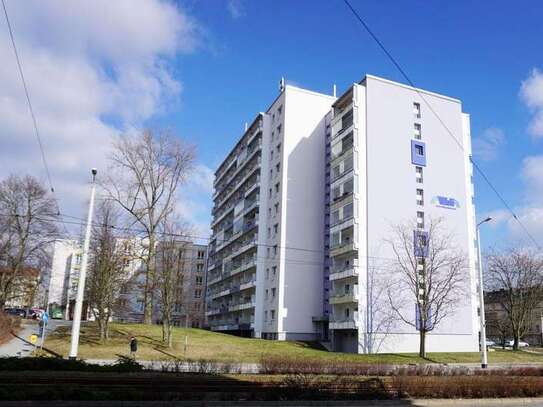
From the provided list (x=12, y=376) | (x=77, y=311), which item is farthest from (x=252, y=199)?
(x=12, y=376)

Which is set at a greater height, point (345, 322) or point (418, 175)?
point (418, 175)

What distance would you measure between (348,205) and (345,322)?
1147 cm

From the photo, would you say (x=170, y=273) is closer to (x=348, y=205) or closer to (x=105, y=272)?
(x=105, y=272)

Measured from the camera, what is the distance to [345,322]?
48.8m

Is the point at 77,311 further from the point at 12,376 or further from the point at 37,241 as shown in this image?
the point at 37,241

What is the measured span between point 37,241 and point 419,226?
38526 mm

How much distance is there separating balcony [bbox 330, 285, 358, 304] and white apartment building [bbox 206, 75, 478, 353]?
4.2 inches

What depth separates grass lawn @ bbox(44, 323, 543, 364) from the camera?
3638 centimetres

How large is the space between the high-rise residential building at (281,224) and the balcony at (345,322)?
5.77 metres

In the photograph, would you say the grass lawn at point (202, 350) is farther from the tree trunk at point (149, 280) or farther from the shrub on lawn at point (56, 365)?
the shrub on lawn at point (56, 365)

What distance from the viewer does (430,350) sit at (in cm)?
4872

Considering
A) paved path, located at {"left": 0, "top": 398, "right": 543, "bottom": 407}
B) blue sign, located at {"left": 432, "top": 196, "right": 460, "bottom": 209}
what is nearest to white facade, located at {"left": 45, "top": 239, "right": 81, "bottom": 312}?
blue sign, located at {"left": 432, "top": 196, "right": 460, "bottom": 209}

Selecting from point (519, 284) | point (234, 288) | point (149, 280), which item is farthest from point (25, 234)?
point (519, 284)

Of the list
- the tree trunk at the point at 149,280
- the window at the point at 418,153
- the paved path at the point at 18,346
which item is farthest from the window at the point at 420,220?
the paved path at the point at 18,346
